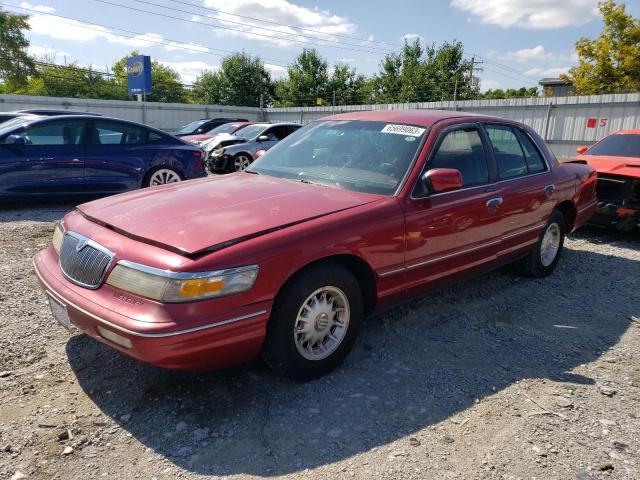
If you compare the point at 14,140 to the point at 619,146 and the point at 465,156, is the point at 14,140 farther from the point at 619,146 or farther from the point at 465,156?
the point at 619,146

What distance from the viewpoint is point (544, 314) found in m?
4.36

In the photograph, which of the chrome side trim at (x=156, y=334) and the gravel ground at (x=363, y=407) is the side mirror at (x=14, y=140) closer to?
the gravel ground at (x=363, y=407)

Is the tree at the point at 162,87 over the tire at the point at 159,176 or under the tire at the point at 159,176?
over

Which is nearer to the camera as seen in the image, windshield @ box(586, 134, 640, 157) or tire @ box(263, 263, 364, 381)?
tire @ box(263, 263, 364, 381)

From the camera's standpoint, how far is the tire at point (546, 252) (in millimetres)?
5070

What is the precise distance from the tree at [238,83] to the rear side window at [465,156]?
47.3 m

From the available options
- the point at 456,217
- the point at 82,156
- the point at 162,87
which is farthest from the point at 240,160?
the point at 162,87

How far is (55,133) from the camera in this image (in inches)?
298

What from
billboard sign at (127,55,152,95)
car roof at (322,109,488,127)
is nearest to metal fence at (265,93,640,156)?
car roof at (322,109,488,127)

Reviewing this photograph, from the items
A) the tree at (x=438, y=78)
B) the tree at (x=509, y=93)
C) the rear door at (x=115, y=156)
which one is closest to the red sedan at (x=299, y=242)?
the rear door at (x=115, y=156)

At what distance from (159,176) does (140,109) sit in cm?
1996

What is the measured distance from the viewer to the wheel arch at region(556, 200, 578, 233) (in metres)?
5.41

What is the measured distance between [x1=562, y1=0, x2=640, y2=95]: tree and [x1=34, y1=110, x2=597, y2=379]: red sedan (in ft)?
86.4

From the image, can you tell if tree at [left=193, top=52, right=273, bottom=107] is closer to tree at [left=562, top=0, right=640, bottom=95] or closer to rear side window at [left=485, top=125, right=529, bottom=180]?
tree at [left=562, top=0, right=640, bottom=95]
